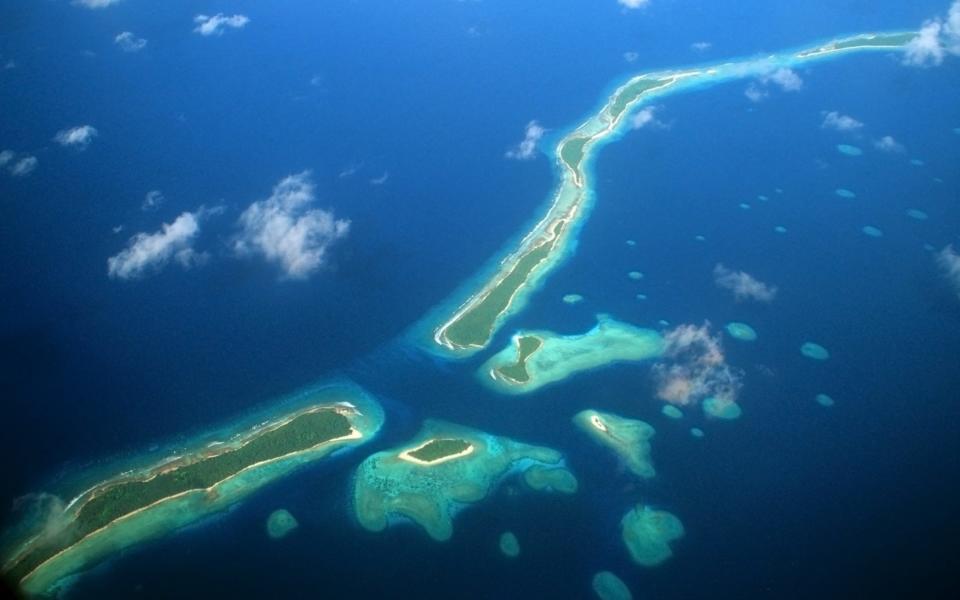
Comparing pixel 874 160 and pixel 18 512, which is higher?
pixel 874 160

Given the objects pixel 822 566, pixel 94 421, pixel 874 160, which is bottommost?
pixel 822 566

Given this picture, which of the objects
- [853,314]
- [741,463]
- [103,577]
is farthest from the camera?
[853,314]

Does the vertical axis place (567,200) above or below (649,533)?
above

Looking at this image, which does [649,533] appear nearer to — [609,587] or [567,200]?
[609,587]

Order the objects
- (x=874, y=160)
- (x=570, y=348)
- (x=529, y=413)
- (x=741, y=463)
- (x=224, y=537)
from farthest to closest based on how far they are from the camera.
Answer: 1. (x=874, y=160)
2. (x=570, y=348)
3. (x=529, y=413)
4. (x=741, y=463)
5. (x=224, y=537)

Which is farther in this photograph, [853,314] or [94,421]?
[853,314]

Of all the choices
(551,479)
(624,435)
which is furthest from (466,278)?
(551,479)

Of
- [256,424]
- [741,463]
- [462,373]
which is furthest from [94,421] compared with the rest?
[741,463]

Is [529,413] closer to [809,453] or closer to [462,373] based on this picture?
[462,373]
